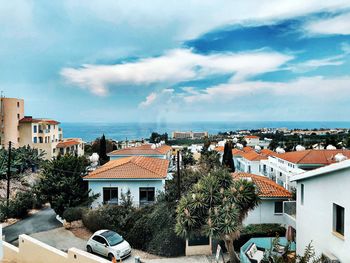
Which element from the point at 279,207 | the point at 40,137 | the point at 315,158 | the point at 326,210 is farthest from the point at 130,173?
the point at 40,137

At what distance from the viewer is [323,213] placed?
14.2 m

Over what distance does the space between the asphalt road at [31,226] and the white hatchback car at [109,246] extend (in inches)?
231

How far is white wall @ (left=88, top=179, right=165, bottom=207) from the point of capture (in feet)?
82.3

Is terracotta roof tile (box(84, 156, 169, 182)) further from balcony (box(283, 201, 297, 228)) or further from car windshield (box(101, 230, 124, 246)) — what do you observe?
balcony (box(283, 201, 297, 228))

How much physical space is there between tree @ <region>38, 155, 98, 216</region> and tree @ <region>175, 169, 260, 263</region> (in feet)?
34.0

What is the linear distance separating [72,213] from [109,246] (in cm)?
608

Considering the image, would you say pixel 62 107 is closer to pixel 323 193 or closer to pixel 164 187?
pixel 164 187

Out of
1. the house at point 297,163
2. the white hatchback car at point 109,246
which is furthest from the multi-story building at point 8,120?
the house at point 297,163

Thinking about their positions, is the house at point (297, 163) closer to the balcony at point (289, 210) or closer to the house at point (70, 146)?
the balcony at point (289, 210)

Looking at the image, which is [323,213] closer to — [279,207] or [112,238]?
[279,207]

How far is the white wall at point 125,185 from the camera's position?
988 inches

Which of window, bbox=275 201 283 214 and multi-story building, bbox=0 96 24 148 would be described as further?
multi-story building, bbox=0 96 24 148

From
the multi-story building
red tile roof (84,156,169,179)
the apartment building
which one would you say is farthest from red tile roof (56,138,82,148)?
red tile roof (84,156,169,179)

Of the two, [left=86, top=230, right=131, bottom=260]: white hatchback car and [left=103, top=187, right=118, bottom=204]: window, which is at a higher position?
[left=103, top=187, right=118, bottom=204]: window
